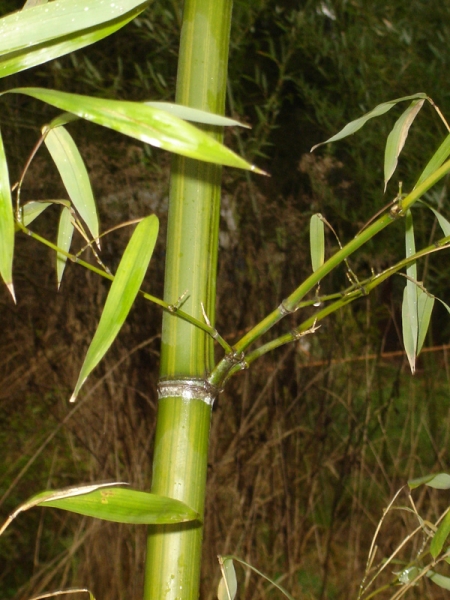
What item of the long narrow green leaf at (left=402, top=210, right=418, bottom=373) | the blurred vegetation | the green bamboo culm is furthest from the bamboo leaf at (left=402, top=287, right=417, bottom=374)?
the blurred vegetation

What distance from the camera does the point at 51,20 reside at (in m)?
0.19

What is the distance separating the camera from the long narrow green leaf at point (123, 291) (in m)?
0.24

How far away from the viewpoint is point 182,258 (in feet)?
0.95

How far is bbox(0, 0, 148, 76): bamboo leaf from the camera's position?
0.19 meters

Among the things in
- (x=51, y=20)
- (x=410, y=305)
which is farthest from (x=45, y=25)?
(x=410, y=305)

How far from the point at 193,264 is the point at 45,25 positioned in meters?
0.12

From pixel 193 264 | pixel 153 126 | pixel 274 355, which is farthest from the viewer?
pixel 274 355

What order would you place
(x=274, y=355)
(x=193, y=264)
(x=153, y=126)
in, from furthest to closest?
(x=274, y=355) < (x=193, y=264) < (x=153, y=126)

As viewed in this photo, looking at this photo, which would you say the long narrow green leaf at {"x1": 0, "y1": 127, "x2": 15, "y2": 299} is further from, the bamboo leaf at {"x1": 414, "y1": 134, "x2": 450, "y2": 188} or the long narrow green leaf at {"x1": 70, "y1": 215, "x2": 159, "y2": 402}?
the bamboo leaf at {"x1": 414, "y1": 134, "x2": 450, "y2": 188}

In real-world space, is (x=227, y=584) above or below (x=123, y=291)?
below

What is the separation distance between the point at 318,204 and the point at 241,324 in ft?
0.88

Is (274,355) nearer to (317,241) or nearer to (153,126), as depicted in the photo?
(317,241)

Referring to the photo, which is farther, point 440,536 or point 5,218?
point 440,536

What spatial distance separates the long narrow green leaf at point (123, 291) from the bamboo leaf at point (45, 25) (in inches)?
3.0
